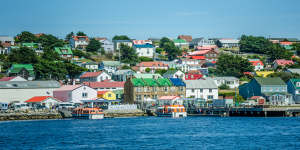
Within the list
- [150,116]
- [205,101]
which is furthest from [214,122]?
[205,101]

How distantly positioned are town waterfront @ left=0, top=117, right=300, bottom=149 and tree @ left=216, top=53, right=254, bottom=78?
59.5 m

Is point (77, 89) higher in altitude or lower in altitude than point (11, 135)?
higher

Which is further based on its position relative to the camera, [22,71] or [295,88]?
[22,71]

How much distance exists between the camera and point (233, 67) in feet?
498

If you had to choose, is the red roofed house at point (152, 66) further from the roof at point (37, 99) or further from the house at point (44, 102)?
the house at point (44, 102)

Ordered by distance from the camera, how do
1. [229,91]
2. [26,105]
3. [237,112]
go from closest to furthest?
[237,112] < [26,105] < [229,91]

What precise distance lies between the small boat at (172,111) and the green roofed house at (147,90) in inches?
436

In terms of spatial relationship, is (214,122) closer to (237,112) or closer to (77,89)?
(237,112)

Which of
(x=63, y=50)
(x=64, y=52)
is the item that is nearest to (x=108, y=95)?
(x=64, y=52)

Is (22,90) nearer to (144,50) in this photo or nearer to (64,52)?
(64,52)

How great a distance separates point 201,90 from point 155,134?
5405 centimetres

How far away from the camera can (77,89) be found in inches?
4493

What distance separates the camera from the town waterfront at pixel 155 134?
6028 centimetres

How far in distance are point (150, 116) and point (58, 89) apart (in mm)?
23057
